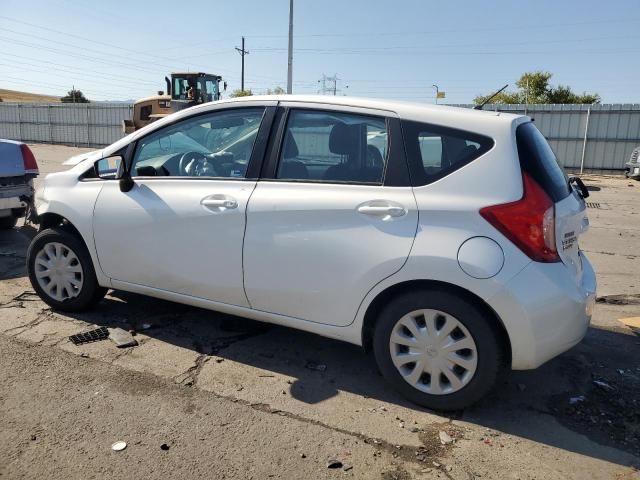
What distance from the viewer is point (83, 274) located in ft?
13.5

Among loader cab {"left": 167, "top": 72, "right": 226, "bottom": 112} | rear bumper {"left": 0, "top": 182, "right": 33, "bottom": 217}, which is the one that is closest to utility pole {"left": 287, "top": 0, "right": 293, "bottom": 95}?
loader cab {"left": 167, "top": 72, "right": 226, "bottom": 112}

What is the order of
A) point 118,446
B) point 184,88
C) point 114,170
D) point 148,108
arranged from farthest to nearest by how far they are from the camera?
point 148,108, point 184,88, point 114,170, point 118,446

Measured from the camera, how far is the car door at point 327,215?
118 inches

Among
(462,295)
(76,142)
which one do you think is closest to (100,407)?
(462,295)

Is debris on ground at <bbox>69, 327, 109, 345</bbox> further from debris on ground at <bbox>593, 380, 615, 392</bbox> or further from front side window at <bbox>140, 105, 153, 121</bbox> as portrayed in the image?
front side window at <bbox>140, 105, 153, 121</bbox>

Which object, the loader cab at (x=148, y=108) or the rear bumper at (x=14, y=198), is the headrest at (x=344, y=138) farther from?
the loader cab at (x=148, y=108)

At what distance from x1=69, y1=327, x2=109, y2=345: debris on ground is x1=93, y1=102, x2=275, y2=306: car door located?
401 millimetres

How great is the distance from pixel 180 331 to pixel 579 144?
20300mm

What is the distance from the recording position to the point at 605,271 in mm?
6293

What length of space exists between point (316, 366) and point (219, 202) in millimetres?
1273

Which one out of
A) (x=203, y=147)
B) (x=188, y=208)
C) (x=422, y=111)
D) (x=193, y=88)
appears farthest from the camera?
(x=193, y=88)

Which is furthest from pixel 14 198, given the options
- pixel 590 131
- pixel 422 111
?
pixel 590 131

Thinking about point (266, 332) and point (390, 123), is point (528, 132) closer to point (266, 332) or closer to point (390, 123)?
point (390, 123)

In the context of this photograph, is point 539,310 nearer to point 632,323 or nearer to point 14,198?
point 632,323
